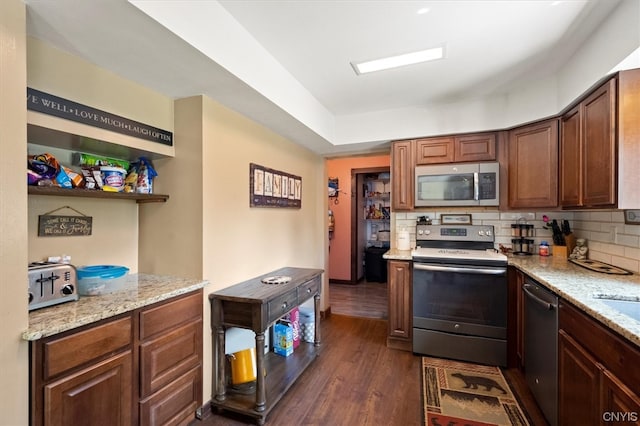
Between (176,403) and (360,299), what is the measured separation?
3.30 meters

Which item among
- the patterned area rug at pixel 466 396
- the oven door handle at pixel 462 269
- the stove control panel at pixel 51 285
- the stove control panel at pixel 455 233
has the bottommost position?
the patterned area rug at pixel 466 396

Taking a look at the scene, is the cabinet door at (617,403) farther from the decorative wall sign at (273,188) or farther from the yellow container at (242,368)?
the decorative wall sign at (273,188)

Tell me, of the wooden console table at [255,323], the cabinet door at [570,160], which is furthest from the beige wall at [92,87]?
the cabinet door at [570,160]

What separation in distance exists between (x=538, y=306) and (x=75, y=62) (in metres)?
3.14

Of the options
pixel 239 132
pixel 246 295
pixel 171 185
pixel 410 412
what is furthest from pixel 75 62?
pixel 410 412

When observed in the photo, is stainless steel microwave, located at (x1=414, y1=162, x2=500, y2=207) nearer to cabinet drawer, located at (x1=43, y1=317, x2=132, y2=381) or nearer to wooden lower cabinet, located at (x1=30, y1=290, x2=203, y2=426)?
wooden lower cabinet, located at (x1=30, y1=290, x2=203, y2=426)

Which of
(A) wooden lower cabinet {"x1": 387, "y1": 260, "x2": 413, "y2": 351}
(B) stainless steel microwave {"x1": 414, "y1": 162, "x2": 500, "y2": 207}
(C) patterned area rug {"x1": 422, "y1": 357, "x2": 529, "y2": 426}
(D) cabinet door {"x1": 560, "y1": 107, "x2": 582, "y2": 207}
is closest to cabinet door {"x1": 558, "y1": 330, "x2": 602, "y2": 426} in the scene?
(C) patterned area rug {"x1": 422, "y1": 357, "x2": 529, "y2": 426}

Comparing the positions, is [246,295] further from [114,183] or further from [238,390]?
[114,183]

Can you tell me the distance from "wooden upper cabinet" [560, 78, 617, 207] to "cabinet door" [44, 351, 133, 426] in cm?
284

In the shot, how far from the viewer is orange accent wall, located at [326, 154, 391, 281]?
18.4ft

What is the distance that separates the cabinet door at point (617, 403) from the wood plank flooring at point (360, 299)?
8.90 ft

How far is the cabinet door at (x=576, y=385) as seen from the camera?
1313 millimetres

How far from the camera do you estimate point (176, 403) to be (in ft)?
5.82

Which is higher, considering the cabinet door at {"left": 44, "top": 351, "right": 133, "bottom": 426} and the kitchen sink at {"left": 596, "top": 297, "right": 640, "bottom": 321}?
the kitchen sink at {"left": 596, "top": 297, "right": 640, "bottom": 321}
